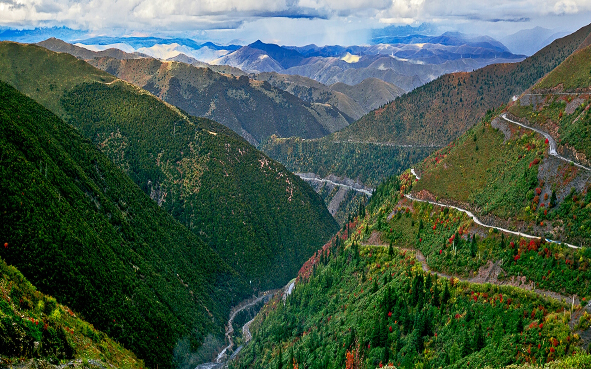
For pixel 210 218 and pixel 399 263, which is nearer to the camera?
pixel 399 263

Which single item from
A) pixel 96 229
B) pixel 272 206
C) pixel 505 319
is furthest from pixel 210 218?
pixel 505 319

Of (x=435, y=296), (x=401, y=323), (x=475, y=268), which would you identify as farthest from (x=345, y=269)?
(x=475, y=268)

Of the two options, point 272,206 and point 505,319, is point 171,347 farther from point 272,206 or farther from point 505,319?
point 272,206

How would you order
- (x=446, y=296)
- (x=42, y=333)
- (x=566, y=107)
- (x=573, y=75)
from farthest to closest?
1. (x=573, y=75)
2. (x=566, y=107)
3. (x=446, y=296)
4. (x=42, y=333)

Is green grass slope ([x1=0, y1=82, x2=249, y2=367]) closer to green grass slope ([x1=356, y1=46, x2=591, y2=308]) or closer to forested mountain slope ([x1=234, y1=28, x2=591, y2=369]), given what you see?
forested mountain slope ([x1=234, y1=28, x2=591, y2=369])

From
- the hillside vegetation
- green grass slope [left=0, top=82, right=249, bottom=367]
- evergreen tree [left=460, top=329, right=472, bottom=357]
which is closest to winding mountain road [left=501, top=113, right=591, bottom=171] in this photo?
the hillside vegetation

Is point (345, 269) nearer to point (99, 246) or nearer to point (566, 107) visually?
point (99, 246)

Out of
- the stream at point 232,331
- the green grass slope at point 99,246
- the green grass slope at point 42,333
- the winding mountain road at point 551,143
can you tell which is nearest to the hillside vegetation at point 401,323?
the stream at point 232,331
